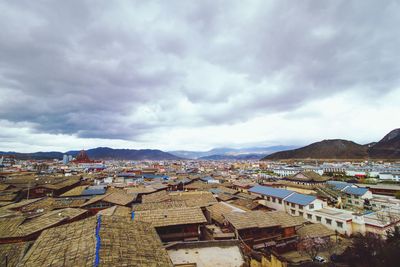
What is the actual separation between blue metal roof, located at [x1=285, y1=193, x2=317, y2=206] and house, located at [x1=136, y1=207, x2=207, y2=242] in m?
23.6

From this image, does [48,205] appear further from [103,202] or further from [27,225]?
[27,225]

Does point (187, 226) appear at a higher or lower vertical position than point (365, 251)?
higher

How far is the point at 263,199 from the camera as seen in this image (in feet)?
149

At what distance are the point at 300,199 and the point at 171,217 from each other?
27019mm

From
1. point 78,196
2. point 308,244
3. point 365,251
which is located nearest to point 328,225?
point 308,244

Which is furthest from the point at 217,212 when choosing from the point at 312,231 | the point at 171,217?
the point at 312,231

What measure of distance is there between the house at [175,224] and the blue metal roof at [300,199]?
23.6 meters

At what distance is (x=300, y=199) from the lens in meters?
38.0

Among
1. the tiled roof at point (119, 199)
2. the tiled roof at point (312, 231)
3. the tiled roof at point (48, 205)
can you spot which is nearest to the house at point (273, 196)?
the tiled roof at point (312, 231)

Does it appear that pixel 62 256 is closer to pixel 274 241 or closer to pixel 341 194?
pixel 274 241

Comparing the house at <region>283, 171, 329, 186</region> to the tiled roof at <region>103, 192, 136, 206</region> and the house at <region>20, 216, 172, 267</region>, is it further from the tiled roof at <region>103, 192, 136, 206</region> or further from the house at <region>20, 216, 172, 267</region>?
the house at <region>20, 216, 172, 267</region>

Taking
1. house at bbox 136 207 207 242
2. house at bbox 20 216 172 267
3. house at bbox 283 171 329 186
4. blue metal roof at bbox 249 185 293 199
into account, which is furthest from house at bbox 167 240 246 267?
house at bbox 283 171 329 186

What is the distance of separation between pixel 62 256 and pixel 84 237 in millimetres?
1589

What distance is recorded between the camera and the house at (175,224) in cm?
2006
